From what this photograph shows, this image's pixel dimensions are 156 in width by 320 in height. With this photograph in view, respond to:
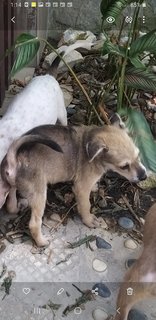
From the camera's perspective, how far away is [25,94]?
9.68 ft

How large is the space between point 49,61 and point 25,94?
113cm

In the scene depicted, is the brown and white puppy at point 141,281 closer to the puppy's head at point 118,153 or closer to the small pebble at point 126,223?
the puppy's head at point 118,153

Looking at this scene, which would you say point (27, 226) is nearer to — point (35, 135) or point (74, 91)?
point (35, 135)

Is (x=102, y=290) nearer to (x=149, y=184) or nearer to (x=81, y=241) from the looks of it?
(x=81, y=241)

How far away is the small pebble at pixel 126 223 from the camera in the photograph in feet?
9.24

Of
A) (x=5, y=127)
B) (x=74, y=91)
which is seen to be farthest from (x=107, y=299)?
(x=74, y=91)

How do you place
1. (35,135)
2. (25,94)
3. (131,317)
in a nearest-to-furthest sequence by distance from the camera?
(131,317) < (35,135) < (25,94)

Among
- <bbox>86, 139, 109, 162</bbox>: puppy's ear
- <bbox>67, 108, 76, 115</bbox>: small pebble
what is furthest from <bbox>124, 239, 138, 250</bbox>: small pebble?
<bbox>67, 108, 76, 115</bbox>: small pebble

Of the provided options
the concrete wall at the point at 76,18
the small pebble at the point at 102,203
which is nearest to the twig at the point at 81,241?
the small pebble at the point at 102,203

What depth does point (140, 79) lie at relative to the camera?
9.63ft

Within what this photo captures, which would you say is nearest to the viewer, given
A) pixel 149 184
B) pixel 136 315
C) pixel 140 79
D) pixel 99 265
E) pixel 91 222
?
pixel 136 315

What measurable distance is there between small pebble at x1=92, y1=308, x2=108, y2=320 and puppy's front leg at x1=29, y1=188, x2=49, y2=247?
522mm

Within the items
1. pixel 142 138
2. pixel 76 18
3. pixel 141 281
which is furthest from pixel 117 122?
pixel 76 18

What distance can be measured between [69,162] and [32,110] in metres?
0.42
